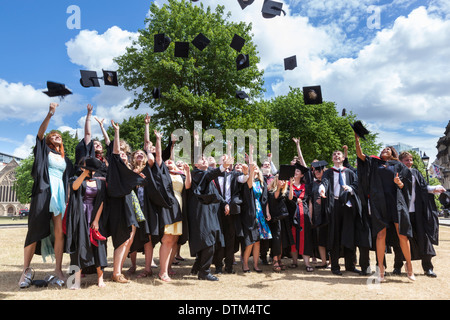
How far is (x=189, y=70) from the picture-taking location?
18.0 meters

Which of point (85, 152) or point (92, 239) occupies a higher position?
point (85, 152)

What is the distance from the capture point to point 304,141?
2830cm

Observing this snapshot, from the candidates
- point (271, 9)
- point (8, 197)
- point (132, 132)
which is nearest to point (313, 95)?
point (271, 9)

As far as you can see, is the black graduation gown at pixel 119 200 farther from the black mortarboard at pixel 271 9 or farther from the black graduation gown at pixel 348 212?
the black mortarboard at pixel 271 9

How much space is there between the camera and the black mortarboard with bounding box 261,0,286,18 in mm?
6630

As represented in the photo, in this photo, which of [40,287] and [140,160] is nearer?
[40,287]

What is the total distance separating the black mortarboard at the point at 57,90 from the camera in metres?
5.91

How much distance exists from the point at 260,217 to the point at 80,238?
3.18 metres

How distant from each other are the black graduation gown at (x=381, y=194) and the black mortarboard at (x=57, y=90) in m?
5.35

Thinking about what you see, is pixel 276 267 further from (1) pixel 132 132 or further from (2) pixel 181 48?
(1) pixel 132 132

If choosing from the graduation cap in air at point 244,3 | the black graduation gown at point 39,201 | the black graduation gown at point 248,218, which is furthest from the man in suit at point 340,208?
the black graduation gown at point 39,201

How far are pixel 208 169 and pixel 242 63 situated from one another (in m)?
4.59
